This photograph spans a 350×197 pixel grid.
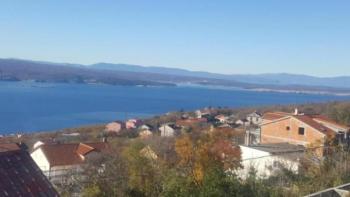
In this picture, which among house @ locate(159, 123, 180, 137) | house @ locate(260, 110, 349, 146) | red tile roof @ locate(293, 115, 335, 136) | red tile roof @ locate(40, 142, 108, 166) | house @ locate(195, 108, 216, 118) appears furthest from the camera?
house @ locate(195, 108, 216, 118)

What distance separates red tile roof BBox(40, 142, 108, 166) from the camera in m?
25.5

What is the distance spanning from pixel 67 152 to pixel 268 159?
12.5 metres

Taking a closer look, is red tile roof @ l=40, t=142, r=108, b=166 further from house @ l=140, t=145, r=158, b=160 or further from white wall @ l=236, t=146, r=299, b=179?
white wall @ l=236, t=146, r=299, b=179

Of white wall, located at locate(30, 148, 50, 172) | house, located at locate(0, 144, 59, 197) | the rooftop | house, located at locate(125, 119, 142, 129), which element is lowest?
house, located at locate(125, 119, 142, 129)

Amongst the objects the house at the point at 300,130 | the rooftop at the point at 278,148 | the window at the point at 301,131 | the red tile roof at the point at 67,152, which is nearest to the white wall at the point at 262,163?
the rooftop at the point at 278,148

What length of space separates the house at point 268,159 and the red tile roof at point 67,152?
28.8 feet

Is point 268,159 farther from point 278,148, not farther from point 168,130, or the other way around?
point 168,130

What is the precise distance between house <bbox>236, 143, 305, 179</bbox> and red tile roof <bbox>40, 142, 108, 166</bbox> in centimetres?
879

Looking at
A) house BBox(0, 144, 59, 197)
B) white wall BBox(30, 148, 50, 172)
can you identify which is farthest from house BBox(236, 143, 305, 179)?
white wall BBox(30, 148, 50, 172)

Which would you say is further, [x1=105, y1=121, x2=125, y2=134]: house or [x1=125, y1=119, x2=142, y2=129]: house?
[x1=125, y1=119, x2=142, y2=129]: house

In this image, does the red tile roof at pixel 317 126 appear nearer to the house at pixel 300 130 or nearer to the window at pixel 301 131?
the house at pixel 300 130

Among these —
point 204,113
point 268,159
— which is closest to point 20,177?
point 268,159

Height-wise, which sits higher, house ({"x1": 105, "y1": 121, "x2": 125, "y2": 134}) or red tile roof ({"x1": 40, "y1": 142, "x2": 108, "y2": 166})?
red tile roof ({"x1": 40, "y1": 142, "x2": 108, "y2": 166})

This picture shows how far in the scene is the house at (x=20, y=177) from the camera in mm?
4617
